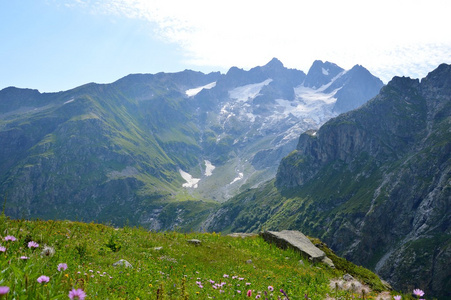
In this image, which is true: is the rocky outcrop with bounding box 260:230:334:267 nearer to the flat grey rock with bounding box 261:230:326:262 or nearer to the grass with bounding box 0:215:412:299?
the flat grey rock with bounding box 261:230:326:262

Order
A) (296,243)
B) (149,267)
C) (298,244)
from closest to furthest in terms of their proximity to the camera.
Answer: (149,267) → (298,244) → (296,243)

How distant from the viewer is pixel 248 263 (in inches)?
607

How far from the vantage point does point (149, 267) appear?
11523 millimetres

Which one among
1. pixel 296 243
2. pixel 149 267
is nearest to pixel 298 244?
pixel 296 243

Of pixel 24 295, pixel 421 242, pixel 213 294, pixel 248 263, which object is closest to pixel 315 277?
pixel 248 263

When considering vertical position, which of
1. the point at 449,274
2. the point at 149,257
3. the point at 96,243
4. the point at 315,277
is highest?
the point at 96,243

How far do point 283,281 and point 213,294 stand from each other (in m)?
4.37

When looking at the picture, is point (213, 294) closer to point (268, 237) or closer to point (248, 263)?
point (248, 263)

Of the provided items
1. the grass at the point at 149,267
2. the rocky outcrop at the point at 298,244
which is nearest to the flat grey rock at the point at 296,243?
the rocky outcrop at the point at 298,244

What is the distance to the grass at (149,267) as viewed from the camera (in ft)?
18.2

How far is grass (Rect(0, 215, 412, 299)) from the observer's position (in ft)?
18.2

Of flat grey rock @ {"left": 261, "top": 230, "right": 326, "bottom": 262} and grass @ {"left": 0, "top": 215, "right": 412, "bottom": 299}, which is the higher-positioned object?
grass @ {"left": 0, "top": 215, "right": 412, "bottom": 299}

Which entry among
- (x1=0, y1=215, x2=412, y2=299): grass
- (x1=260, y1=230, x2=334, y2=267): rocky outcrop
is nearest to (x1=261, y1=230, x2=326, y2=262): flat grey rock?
(x1=260, y1=230, x2=334, y2=267): rocky outcrop

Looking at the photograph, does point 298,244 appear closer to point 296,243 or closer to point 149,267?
point 296,243
